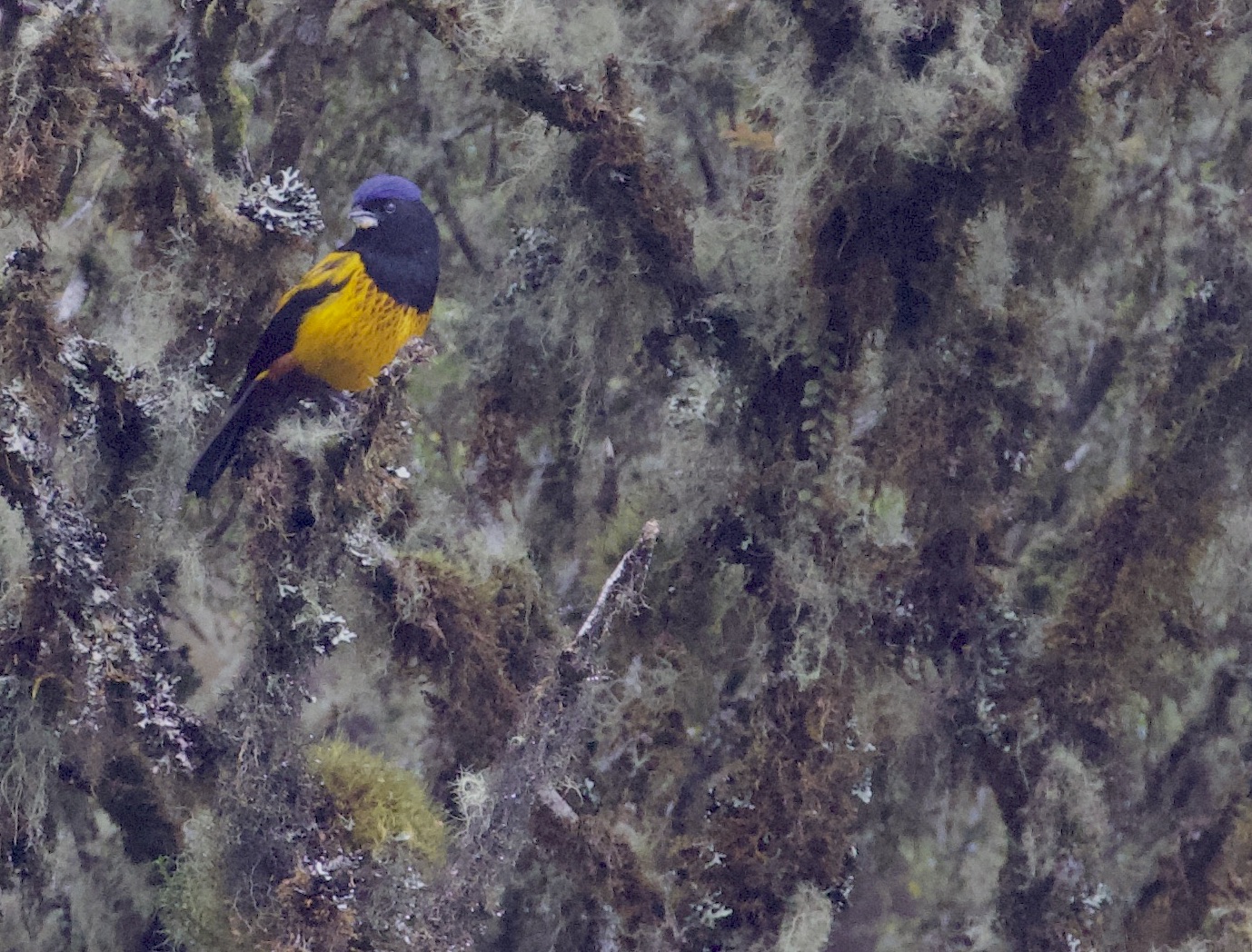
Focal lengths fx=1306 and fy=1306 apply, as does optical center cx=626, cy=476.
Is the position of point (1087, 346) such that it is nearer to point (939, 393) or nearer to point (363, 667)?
point (939, 393)

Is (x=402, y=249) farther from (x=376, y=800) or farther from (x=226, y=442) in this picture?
(x=376, y=800)

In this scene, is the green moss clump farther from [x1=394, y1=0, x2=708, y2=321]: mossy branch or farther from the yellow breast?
[x1=394, y1=0, x2=708, y2=321]: mossy branch

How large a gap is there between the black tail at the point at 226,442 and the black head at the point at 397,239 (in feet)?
0.85

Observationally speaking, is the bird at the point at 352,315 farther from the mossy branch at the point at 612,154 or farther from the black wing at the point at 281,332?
the mossy branch at the point at 612,154

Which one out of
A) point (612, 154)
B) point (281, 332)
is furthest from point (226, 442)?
point (612, 154)

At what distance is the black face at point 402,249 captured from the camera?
2023mm

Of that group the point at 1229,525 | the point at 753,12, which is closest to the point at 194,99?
the point at 753,12

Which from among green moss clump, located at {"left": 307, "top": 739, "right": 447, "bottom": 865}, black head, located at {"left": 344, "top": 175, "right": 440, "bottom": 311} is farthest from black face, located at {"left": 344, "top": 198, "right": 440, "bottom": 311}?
green moss clump, located at {"left": 307, "top": 739, "right": 447, "bottom": 865}

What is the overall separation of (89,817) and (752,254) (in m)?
1.34

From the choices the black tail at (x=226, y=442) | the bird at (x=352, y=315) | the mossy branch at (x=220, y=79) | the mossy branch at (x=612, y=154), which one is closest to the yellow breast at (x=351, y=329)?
the bird at (x=352, y=315)

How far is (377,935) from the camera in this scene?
1.86 meters

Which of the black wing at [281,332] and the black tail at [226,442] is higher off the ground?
the black wing at [281,332]

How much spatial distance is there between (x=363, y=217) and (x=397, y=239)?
6cm

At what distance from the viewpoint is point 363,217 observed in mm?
2025
